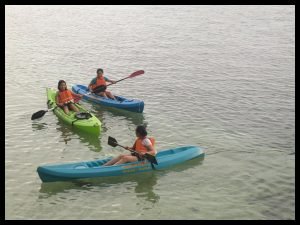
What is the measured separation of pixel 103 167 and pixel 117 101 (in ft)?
20.3

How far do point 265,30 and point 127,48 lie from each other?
40.9 feet

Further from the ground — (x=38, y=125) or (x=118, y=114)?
(x=118, y=114)

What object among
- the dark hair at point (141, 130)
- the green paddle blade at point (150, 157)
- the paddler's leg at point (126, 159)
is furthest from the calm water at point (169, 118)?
the dark hair at point (141, 130)

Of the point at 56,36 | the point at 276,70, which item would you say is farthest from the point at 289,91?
the point at 56,36

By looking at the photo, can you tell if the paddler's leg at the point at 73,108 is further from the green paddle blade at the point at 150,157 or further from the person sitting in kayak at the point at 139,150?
the green paddle blade at the point at 150,157

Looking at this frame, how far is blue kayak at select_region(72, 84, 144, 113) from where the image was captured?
16578 mm

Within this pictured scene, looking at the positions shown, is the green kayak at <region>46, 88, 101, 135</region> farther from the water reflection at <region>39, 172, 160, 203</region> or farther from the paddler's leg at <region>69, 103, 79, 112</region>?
the water reflection at <region>39, 172, 160, 203</region>

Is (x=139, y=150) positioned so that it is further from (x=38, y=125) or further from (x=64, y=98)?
(x=38, y=125)

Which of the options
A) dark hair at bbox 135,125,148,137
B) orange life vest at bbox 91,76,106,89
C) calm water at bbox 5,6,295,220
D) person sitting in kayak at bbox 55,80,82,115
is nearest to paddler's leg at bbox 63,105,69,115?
person sitting in kayak at bbox 55,80,82,115

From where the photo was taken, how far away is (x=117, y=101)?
56.6 feet

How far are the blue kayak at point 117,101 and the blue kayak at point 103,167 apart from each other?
4.01 metres

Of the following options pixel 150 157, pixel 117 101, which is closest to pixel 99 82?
pixel 117 101

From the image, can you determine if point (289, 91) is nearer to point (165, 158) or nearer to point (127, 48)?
point (165, 158)

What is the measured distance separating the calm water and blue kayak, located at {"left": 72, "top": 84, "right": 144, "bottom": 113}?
29 cm
